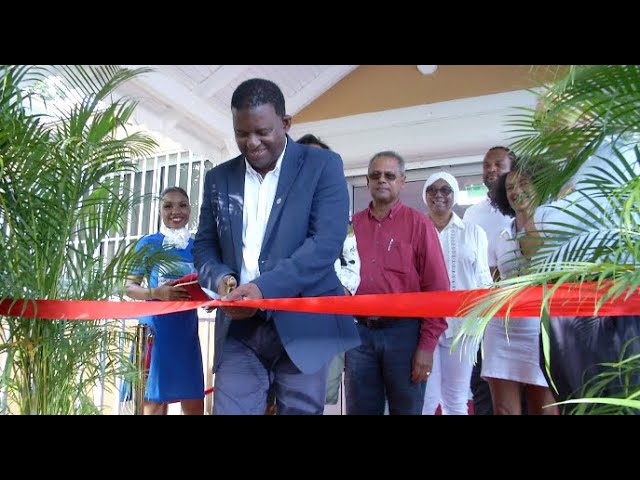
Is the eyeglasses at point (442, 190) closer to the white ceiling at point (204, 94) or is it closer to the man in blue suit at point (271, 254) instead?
the man in blue suit at point (271, 254)

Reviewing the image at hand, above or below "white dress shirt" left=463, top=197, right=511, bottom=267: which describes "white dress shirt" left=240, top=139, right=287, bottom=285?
below

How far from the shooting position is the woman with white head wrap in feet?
15.2

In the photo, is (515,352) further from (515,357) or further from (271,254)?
(271,254)

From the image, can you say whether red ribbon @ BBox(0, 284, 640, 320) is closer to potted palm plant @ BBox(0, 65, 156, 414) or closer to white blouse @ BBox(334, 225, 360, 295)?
potted palm plant @ BBox(0, 65, 156, 414)

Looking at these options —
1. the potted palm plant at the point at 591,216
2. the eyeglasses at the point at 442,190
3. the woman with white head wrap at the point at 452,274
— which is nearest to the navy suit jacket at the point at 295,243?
the potted palm plant at the point at 591,216

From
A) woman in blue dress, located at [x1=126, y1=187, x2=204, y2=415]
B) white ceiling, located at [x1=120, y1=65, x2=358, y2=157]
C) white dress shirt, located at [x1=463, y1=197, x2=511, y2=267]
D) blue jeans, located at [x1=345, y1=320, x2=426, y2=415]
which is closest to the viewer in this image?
blue jeans, located at [x1=345, y1=320, x2=426, y2=415]

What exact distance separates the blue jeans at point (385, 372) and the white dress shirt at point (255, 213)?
112cm

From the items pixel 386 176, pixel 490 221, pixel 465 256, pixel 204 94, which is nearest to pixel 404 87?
pixel 204 94

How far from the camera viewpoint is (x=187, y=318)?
4441mm

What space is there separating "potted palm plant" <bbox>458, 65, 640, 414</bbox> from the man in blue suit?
84 centimetres

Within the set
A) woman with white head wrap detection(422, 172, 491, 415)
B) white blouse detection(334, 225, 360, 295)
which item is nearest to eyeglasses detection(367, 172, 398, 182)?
white blouse detection(334, 225, 360, 295)
